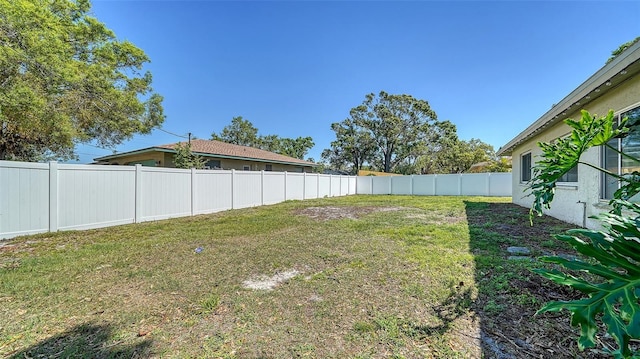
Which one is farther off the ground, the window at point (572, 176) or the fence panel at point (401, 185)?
the window at point (572, 176)

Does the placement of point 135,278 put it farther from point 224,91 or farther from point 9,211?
point 224,91

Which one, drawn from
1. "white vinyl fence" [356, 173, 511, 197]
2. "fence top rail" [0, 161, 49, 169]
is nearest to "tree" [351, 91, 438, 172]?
"white vinyl fence" [356, 173, 511, 197]

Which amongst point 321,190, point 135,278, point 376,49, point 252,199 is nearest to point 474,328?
point 135,278

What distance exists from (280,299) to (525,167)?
34.5ft

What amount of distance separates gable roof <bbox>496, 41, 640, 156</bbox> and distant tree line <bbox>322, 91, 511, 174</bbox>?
75.4ft

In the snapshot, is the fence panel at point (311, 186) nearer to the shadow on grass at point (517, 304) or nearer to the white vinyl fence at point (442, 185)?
the white vinyl fence at point (442, 185)

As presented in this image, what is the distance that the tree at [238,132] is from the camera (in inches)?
1337

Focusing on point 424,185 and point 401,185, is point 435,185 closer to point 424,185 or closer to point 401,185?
point 424,185

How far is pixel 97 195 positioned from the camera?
21.1ft

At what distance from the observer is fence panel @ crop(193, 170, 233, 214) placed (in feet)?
28.8

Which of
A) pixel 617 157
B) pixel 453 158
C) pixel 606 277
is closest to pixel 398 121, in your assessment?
pixel 453 158

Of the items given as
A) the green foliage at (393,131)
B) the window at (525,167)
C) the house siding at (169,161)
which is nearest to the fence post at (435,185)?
the window at (525,167)

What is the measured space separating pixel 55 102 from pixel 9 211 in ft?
20.6

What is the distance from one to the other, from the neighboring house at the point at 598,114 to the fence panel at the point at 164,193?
8432 millimetres
